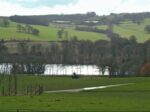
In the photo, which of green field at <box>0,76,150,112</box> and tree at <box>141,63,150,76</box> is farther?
tree at <box>141,63,150,76</box>

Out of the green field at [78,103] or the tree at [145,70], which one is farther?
the tree at [145,70]

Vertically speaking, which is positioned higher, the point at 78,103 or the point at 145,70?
the point at 78,103

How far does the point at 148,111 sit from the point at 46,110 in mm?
8461

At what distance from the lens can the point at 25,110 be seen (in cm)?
3703

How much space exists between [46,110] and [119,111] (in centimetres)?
610

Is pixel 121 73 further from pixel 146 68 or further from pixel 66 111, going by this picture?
pixel 66 111

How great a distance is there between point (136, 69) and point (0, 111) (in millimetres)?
166379

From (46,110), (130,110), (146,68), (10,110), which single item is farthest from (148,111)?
(146,68)

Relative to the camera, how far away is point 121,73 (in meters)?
198

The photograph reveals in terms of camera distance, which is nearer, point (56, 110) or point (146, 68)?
point (56, 110)

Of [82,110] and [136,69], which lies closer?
[82,110]

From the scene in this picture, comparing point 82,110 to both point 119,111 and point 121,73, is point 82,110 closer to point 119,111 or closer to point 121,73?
point 119,111

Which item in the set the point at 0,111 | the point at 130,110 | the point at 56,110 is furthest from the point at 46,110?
the point at 130,110

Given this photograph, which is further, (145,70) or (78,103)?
(145,70)
